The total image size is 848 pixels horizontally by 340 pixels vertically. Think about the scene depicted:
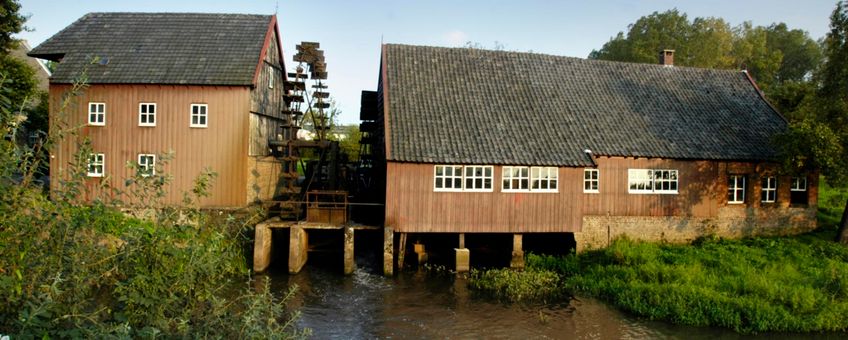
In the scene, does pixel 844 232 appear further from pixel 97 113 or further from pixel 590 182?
pixel 97 113

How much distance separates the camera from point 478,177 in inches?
776

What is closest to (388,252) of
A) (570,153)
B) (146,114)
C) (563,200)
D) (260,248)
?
(260,248)

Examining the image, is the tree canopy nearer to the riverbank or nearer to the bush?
the riverbank

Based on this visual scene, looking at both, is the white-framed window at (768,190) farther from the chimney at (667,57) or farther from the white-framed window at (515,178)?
the white-framed window at (515,178)

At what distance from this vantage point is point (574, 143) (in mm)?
21078

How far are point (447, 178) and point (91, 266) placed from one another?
14870mm

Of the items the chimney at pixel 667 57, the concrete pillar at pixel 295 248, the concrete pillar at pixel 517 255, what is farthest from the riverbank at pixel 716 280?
the chimney at pixel 667 57

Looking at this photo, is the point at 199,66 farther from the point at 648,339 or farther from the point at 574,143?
the point at 648,339

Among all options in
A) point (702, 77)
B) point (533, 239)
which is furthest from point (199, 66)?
point (702, 77)

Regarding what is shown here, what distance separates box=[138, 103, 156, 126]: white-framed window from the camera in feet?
74.1

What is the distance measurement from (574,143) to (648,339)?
28.9ft

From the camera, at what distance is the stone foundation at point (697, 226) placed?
21.0m

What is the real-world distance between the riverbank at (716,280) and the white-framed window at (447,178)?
9.77ft

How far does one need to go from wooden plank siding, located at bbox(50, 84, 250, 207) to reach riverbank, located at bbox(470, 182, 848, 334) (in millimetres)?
10537
